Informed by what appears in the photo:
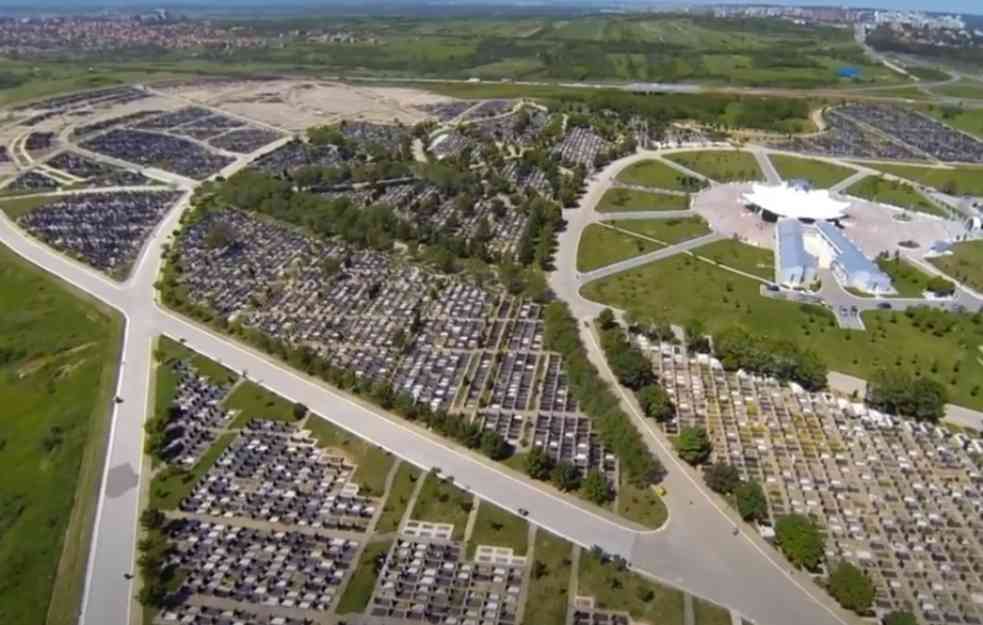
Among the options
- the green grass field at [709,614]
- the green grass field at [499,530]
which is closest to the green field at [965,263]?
the green grass field at [709,614]

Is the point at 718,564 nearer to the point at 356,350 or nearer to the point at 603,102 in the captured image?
the point at 356,350

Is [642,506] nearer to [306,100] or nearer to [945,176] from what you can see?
[945,176]

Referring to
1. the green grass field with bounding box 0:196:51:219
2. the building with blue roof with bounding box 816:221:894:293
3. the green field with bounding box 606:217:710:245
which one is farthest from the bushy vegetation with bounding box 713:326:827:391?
the green grass field with bounding box 0:196:51:219

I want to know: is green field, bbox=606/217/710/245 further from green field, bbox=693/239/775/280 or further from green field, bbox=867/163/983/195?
green field, bbox=867/163/983/195

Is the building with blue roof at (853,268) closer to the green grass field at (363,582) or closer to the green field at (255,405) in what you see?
the green grass field at (363,582)

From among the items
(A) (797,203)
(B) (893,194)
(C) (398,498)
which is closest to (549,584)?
(C) (398,498)
